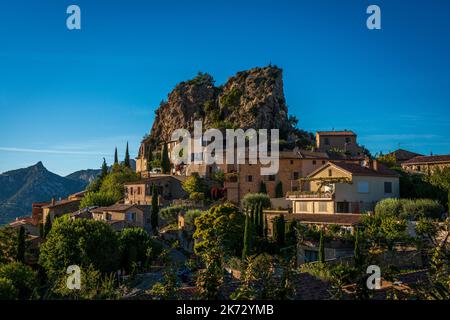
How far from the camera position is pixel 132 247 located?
47.2 metres

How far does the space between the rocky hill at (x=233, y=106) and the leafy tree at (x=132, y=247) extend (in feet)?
145

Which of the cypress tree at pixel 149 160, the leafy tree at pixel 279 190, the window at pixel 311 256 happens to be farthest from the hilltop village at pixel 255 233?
the cypress tree at pixel 149 160

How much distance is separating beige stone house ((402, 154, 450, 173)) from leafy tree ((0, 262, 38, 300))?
4745 centimetres

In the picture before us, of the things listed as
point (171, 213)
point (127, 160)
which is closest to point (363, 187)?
point (171, 213)

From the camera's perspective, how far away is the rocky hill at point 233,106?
94.8 meters

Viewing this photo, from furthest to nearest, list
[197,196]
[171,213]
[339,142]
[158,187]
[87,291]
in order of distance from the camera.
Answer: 1. [339,142]
2. [158,187]
3. [197,196]
4. [171,213]
5. [87,291]

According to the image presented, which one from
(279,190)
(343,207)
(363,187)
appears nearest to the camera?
(343,207)

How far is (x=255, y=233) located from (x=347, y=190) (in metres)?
10.4

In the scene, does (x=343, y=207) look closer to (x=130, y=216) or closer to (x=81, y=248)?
(x=81, y=248)

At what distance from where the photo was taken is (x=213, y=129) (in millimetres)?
92688

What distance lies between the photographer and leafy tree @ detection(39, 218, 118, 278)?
43438 millimetres

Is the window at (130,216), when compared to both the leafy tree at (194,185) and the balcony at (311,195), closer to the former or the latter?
the leafy tree at (194,185)

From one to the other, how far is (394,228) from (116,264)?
84.7 ft
